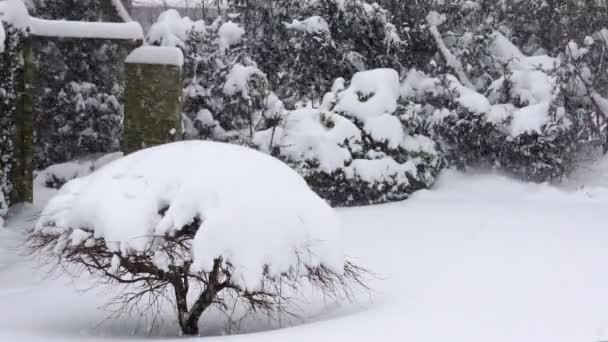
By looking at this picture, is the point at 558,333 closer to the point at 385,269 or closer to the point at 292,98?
the point at 385,269

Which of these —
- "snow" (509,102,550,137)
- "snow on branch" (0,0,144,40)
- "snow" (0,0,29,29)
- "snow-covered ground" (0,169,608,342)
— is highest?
"snow on branch" (0,0,144,40)

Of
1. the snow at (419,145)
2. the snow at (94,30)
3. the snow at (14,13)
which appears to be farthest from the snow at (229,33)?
the snow at (14,13)

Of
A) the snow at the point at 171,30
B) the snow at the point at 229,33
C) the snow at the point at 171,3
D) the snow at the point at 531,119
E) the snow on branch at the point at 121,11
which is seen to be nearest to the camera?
the snow at the point at 531,119

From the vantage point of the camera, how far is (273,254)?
16.6ft

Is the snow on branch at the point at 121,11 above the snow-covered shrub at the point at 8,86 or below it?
above

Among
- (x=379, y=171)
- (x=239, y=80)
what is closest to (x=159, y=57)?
(x=239, y=80)

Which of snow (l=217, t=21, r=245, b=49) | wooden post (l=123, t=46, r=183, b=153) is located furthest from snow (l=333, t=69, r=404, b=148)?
wooden post (l=123, t=46, r=183, b=153)

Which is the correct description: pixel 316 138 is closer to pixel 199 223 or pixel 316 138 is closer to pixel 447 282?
pixel 447 282

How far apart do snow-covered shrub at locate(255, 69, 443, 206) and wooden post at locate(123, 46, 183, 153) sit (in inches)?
47.5

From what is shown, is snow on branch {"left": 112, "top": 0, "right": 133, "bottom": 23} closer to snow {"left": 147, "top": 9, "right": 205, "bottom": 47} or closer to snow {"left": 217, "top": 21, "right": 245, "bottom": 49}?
snow {"left": 147, "top": 9, "right": 205, "bottom": 47}

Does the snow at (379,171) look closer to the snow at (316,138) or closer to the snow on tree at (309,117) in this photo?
the snow on tree at (309,117)

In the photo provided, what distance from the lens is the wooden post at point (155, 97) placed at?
9844 mm

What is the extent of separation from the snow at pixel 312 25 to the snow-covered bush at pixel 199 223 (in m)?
6.03

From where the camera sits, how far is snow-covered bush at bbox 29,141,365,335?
16.4 feet
